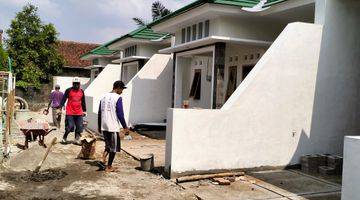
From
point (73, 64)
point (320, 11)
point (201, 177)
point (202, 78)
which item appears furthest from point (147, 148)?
point (73, 64)

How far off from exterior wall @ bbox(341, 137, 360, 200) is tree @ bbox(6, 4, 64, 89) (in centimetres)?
2708

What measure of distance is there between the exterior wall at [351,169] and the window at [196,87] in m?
10.8

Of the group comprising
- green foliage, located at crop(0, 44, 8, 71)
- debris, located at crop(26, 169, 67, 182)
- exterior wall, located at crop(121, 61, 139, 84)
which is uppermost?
green foliage, located at crop(0, 44, 8, 71)

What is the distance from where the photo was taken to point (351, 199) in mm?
5457

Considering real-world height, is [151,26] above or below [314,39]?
above

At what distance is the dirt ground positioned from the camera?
267 inches

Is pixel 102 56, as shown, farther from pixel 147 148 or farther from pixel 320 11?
pixel 320 11

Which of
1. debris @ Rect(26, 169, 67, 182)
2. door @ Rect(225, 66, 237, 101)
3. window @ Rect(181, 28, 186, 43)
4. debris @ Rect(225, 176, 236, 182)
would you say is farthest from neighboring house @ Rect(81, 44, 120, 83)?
debris @ Rect(225, 176, 236, 182)

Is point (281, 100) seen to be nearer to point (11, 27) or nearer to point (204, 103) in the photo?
point (204, 103)

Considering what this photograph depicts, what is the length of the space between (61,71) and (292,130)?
1065 inches

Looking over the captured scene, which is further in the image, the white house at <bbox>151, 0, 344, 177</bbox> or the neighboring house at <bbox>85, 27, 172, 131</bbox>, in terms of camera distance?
the neighboring house at <bbox>85, 27, 172, 131</bbox>

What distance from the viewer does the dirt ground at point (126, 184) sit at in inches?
267

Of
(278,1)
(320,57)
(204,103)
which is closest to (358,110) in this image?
(320,57)

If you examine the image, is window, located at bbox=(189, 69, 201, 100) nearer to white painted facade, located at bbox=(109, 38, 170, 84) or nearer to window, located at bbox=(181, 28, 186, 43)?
white painted facade, located at bbox=(109, 38, 170, 84)
